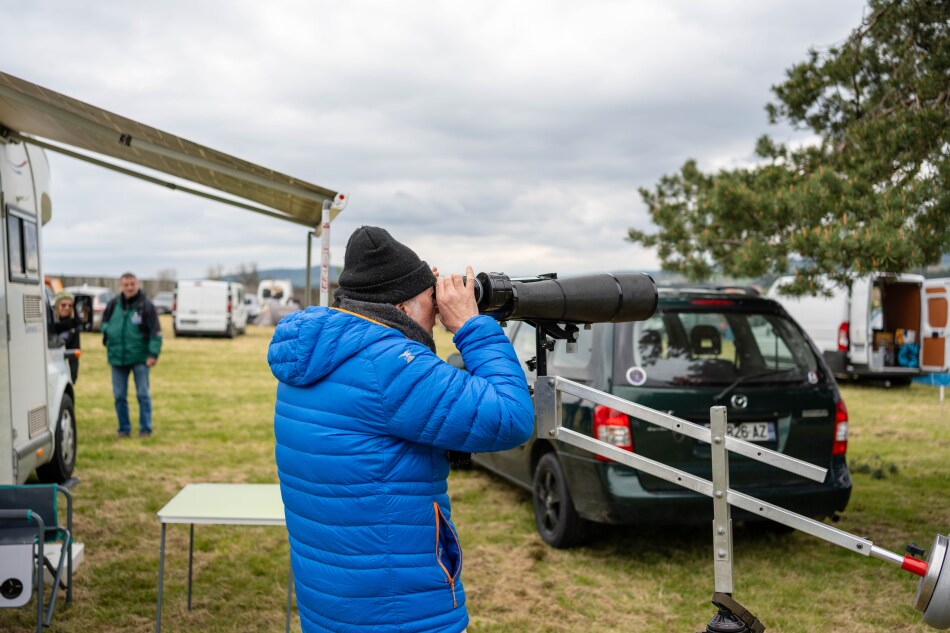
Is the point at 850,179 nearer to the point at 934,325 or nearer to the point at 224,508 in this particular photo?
the point at 224,508

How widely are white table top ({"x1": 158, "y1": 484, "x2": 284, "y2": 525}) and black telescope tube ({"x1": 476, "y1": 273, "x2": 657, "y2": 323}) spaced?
6.36 feet

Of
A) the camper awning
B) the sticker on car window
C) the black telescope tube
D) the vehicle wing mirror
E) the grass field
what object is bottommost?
the grass field

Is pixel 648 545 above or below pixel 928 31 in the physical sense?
below

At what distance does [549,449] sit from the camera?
5613 mm

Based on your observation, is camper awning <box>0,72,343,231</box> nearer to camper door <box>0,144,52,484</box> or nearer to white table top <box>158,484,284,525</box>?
camper door <box>0,144,52,484</box>

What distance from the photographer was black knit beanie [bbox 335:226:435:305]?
2.15m

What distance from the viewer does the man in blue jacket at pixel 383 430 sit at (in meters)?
2.02

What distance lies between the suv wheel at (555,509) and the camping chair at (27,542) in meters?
2.84

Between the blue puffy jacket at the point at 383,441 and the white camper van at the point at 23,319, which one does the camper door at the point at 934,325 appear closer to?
the white camper van at the point at 23,319

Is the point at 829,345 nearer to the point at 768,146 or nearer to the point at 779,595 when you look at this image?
the point at 768,146

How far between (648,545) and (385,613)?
3993 millimetres

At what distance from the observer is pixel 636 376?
16.5ft

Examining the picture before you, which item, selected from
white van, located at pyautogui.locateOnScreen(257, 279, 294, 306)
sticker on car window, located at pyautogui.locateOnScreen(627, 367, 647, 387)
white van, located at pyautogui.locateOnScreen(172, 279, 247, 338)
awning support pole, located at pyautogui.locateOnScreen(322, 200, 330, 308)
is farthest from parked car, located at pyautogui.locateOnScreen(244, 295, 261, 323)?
awning support pole, located at pyautogui.locateOnScreen(322, 200, 330, 308)

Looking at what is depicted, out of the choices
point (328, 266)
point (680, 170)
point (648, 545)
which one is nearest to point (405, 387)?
point (328, 266)
